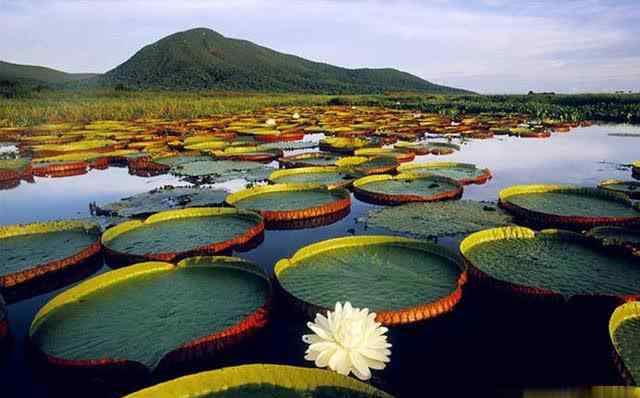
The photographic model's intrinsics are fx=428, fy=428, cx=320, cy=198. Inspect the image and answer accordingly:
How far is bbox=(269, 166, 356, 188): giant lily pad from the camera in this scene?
287 inches

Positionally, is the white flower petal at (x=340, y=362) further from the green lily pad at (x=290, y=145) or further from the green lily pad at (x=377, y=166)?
the green lily pad at (x=290, y=145)

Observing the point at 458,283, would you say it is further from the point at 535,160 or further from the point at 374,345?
the point at 535,160

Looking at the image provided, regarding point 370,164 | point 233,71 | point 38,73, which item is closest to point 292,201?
point 370,164

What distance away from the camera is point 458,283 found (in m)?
3.33

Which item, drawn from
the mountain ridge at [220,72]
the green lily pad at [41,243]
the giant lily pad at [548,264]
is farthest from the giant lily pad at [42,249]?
the mountain ridge at [220,72]

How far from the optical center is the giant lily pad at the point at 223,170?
8.05 metres

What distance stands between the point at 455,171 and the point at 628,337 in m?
5.64

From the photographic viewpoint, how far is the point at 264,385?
2.04 meters

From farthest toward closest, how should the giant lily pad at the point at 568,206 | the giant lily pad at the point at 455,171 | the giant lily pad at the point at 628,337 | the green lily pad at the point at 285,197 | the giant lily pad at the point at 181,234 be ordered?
the giant lily pad at the point at 455,171
the green lily pad at the point at 285,197
the giant lily pad at the point at 568,206
the giant lily pad at the point at 181,234
the giant lily pad at the point at 628,337

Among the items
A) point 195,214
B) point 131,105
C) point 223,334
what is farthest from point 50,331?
point 131,105

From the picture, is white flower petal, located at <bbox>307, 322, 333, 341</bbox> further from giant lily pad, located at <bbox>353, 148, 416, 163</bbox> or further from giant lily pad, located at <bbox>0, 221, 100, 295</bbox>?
giant lily pad, located at <bbox>353, 148, 416, 163</bbox>

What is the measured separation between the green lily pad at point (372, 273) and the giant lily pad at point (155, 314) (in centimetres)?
37

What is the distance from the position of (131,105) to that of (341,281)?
2221 centimetres

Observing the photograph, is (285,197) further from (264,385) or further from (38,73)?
(38,73)
